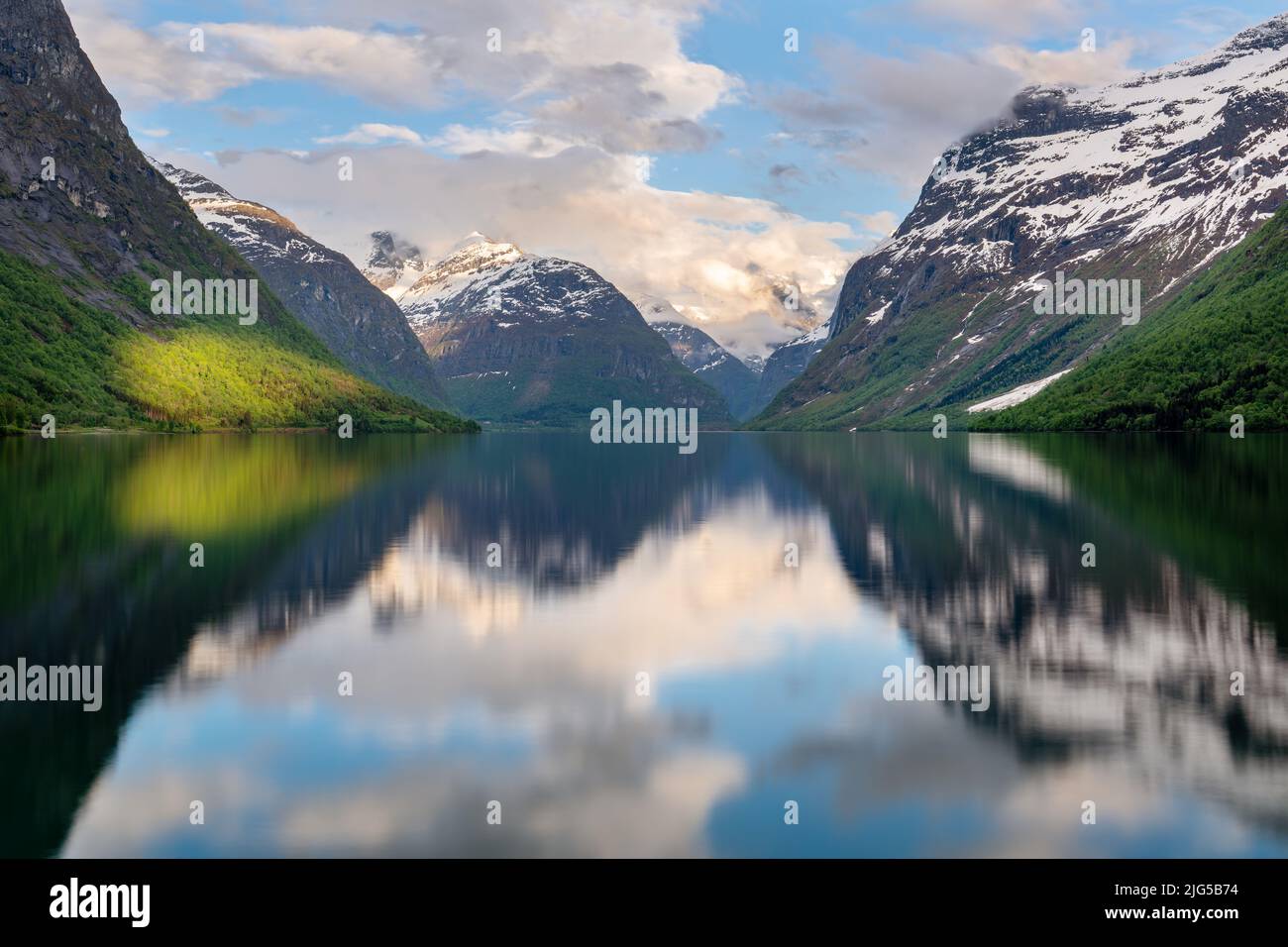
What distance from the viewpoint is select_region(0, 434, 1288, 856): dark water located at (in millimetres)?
20156

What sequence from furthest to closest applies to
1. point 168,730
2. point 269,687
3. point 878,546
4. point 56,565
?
1. point 878,546
2. point 56,565
3. point 269,687
4. point 168,730

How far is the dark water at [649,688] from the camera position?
66.1ft

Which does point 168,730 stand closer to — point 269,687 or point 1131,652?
point 269,687

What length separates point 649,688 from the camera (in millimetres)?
29969

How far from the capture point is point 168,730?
25344 mm

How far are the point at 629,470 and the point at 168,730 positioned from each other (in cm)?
11389

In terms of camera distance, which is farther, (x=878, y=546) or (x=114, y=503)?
(x=114, y=503)

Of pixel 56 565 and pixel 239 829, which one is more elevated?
pixel 56 565
